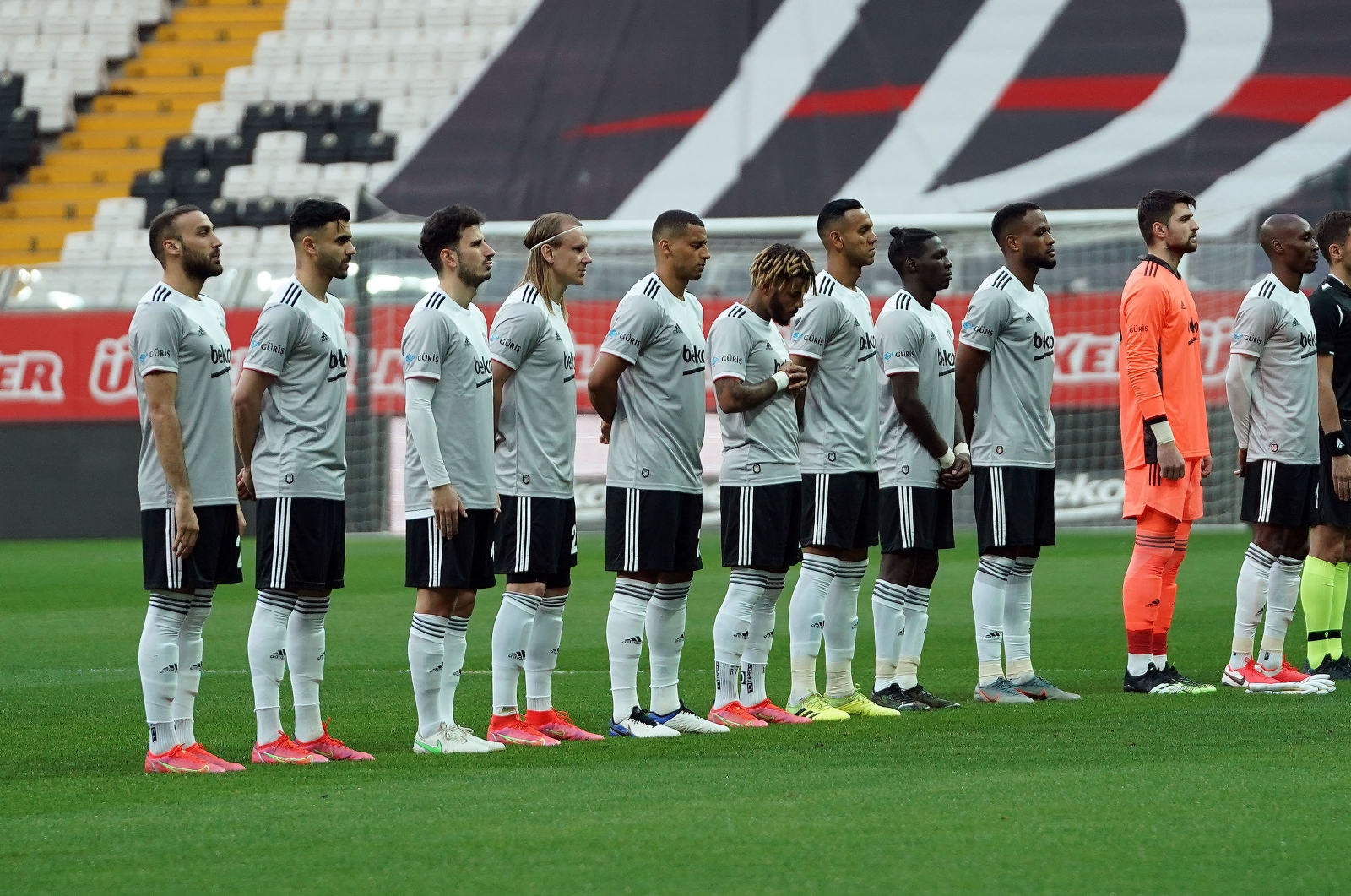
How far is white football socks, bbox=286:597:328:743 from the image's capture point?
249 inches

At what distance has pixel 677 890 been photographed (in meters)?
4.12

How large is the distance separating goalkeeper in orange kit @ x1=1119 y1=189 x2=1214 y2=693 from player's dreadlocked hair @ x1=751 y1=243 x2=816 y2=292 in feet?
5.10

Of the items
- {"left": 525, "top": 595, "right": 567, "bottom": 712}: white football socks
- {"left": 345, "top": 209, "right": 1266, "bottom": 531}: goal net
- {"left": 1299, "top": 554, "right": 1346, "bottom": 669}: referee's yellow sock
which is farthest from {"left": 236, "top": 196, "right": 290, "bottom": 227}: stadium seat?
{"left": 1299, "top": 554, "right": 1346, "bottom": 669}: referee's yellow sock

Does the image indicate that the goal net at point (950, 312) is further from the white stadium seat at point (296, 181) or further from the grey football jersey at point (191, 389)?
the grey football jersey at point (191, 389)

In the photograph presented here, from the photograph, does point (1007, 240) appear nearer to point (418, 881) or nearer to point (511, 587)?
point (511, 587)

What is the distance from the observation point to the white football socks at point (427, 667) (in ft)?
21.0

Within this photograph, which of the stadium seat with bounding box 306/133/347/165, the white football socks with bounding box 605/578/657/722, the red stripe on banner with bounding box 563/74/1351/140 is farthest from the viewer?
the stadium seat with bounding box 306/133/347/165

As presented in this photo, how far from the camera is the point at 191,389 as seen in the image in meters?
6.15

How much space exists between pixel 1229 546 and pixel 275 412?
489 inches

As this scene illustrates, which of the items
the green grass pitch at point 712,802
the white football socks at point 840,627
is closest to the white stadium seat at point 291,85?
the green grass pitch at point 712,802

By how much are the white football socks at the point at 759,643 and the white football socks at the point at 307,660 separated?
179 cm

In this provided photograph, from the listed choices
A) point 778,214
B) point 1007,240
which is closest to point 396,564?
point 778,214

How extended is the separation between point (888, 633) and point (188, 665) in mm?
3002

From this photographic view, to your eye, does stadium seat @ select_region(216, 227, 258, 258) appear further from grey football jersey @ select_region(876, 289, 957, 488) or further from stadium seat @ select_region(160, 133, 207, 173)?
grey football jersey @ select_region(876, 289, 957, 488)
